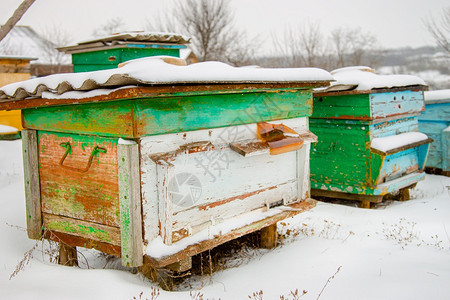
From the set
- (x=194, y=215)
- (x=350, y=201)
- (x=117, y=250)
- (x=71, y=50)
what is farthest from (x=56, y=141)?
(x=350, y=201)

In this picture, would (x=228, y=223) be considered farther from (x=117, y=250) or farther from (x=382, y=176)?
(x=382, y=176)

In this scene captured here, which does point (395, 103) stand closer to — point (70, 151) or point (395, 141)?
point (395, 141)

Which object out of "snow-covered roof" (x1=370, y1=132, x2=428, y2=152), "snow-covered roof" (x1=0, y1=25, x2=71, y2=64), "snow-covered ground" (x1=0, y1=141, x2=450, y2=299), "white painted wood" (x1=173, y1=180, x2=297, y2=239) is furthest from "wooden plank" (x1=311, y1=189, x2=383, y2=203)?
"snow-covered roof" (x1=0, y1=25, x2=71, y2=64)

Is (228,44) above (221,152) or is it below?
→ above

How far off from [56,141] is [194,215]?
1239 millimetres

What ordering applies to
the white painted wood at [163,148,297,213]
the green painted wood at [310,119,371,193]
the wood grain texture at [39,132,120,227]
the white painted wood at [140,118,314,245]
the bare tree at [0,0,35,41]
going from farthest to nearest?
the green painted wood at [310,119,371,193]
the bare tree at [0,0,35,41]
the white painted wood at [163,148,297,213]
the wood grain texture at [39,132,120,227]
the white painted wood at [140,118,314,245]

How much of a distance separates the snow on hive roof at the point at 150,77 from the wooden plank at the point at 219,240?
1149 millimetres

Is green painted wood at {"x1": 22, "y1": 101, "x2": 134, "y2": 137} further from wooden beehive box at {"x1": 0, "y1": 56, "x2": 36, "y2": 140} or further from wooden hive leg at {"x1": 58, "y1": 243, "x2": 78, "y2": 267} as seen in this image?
wooden beehive box at {"x1": 0, "y1": 56, "x2": 36, "y2": 140}

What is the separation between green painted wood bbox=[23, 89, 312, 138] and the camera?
8.60 ft

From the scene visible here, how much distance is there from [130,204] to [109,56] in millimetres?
A: 3734

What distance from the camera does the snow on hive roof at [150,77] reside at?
2434 millimetres

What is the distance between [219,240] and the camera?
10.2ft

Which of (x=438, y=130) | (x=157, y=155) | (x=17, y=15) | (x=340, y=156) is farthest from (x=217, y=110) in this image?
(x=438, y=130)

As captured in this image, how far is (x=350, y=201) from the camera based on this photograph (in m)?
6.41
